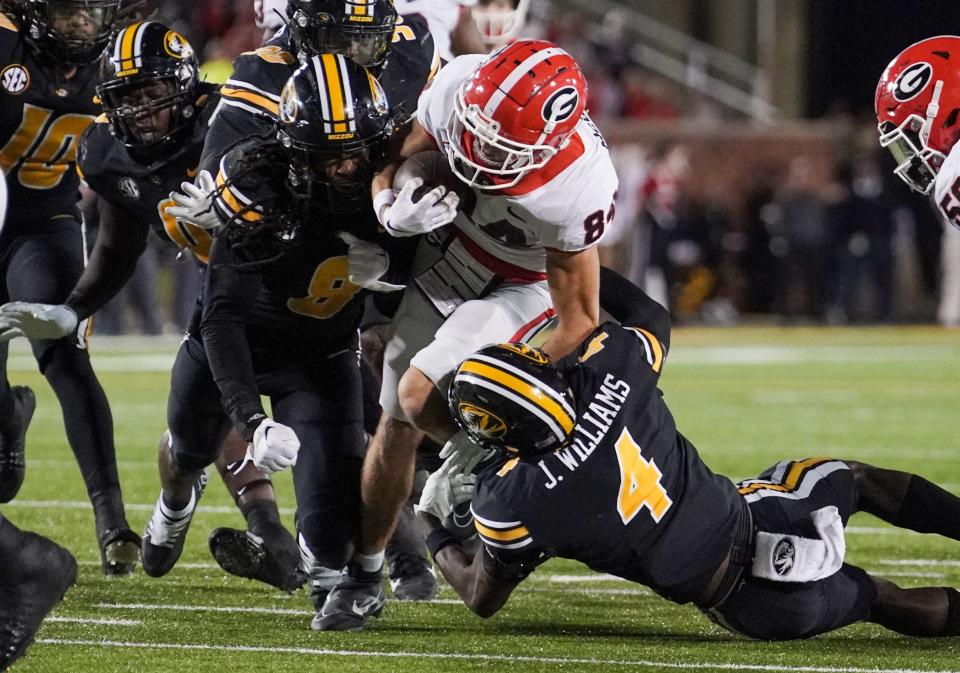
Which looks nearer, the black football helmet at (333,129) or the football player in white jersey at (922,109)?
the black football helmet at (333,129)

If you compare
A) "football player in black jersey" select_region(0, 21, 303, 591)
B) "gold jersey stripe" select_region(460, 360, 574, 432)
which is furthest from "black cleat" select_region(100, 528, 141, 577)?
"gold jersey stripe" select_region(460, 360, 574, 432)

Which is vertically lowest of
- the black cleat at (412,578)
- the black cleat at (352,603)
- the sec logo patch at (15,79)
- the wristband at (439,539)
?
the black cleat at (412,578)

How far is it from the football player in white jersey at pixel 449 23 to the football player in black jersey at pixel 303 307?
172 centimetres

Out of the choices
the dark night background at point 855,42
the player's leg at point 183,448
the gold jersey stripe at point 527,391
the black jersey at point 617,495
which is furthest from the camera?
the dark night background at point 855,42

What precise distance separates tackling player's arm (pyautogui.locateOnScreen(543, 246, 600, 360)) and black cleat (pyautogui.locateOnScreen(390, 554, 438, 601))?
1.01 m

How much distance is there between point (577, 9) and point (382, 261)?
14665 mm

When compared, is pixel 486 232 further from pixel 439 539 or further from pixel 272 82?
pixel 272 82

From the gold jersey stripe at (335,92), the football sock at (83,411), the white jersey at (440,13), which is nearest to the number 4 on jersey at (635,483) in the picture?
the gold jersey stripe at (335,92)


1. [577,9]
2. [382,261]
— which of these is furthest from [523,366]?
[577,9]

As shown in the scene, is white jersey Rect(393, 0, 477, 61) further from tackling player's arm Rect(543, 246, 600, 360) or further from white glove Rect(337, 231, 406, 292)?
tackling player's arm Rect(543, 246, 600, 360)

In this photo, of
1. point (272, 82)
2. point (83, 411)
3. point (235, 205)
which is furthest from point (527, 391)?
point (83, 411)

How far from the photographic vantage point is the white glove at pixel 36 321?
439 cm

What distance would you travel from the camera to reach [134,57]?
477 centimetres

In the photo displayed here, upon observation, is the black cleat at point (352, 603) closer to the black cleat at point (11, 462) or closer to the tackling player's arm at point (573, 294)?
the tackling player's arm at point (573, 294)
